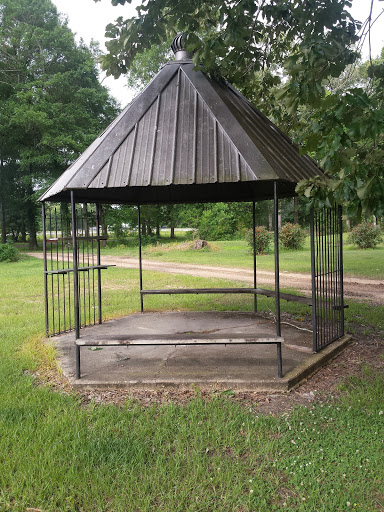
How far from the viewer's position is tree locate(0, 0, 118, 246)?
1125 inches

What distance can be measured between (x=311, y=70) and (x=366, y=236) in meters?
20.1

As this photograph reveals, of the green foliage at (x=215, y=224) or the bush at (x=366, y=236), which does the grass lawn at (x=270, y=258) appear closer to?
the bush at (x=366, y=236)

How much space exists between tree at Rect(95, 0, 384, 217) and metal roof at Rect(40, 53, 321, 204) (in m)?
0.38

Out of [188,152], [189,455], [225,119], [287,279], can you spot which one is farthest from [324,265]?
[287,279]

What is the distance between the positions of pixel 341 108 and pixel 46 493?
12.2 feet

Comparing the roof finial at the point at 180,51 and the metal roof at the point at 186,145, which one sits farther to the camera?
the roof finial at the point at 180,51

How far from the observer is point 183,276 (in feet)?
49.7

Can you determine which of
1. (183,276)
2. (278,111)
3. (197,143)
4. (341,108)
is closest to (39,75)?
(183,276)

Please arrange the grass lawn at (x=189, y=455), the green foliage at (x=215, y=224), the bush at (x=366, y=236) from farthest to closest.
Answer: the green foliage at (x=215, y=224), the bush at (x=366, y=236), the grass lawn at (x=189, y=455)

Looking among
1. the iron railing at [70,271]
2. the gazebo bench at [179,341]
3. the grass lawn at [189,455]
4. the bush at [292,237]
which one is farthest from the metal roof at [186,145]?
the bush at [292,237]

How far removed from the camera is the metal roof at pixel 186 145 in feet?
15.8

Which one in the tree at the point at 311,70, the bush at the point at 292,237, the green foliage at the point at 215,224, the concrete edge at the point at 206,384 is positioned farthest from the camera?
the green foliage at the point at 215,224

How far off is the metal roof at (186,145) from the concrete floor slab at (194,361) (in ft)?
7.00

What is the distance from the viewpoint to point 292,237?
23734mm
